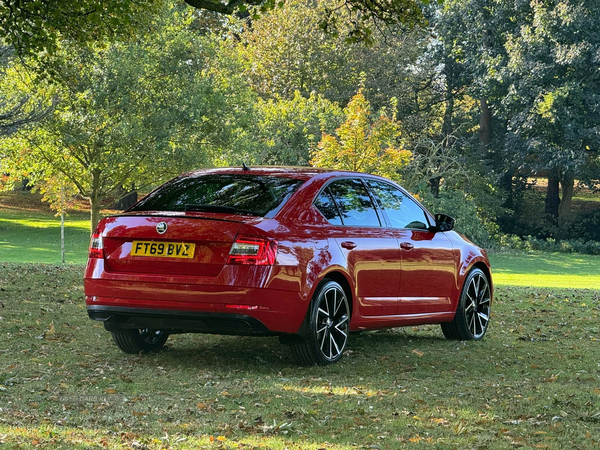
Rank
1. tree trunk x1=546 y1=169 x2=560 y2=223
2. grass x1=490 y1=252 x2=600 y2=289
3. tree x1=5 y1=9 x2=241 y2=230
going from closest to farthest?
grass x1=490 y1=252 x2=600 y2=289, tree x1=5 y1=9 x2=241 y2=230, tree trunk x1=546 y1=169 x2=560 y2=223

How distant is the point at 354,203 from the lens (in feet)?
25.8

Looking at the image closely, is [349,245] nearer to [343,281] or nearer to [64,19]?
[343,281]

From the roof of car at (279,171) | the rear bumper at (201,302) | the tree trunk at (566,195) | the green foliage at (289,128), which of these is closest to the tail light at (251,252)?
the rear bumper at (201,302)

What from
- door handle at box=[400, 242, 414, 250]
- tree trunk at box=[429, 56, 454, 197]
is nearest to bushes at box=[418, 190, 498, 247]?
tree trunk at box=[429, 56, 454, 197]

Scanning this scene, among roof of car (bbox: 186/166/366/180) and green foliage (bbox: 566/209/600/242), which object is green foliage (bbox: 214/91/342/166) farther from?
roof of car (bbox: 186/166/366/180)

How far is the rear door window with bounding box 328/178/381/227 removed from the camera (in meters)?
7.68

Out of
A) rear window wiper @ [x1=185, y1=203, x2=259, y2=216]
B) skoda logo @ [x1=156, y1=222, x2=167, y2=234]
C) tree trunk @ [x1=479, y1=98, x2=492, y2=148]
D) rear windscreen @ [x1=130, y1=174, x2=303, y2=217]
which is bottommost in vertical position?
skoda logo @ [x1=156, y1=222, x2=167, y2=234]

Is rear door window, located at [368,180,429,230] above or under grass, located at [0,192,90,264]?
above

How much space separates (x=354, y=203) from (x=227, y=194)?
1247 mm

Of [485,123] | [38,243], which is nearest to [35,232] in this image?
[38,243]

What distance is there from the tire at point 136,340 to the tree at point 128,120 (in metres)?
18.4

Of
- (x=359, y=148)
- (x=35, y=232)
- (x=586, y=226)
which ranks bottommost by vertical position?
(x=35, y=232)

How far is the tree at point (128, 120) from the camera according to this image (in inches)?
1033

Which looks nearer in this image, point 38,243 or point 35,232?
point 38,243
